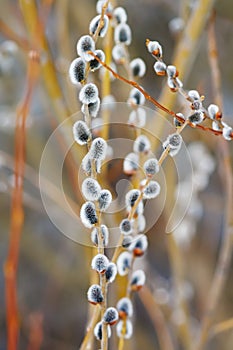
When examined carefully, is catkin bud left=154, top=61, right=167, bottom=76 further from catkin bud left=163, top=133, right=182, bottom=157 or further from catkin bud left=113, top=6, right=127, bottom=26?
catkin bud left=113, top=6, right=127, bottom=26

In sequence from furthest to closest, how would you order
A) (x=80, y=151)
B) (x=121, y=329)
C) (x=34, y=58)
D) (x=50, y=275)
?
(x=50, y=275), (x=80, y=151), (x=34, y=58), (x=121, y=329)

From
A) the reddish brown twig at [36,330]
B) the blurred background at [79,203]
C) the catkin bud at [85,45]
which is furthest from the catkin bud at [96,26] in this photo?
the reddish brown twig at [36,330]

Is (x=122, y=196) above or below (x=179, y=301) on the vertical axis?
above

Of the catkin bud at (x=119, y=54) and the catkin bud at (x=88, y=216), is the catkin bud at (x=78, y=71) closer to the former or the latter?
the catkin bud at (x=88, y=216)

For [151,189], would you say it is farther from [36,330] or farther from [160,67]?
[36,330]

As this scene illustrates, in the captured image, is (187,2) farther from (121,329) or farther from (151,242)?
(151,242)

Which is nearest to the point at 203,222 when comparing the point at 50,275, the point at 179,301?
the point at 50,275
